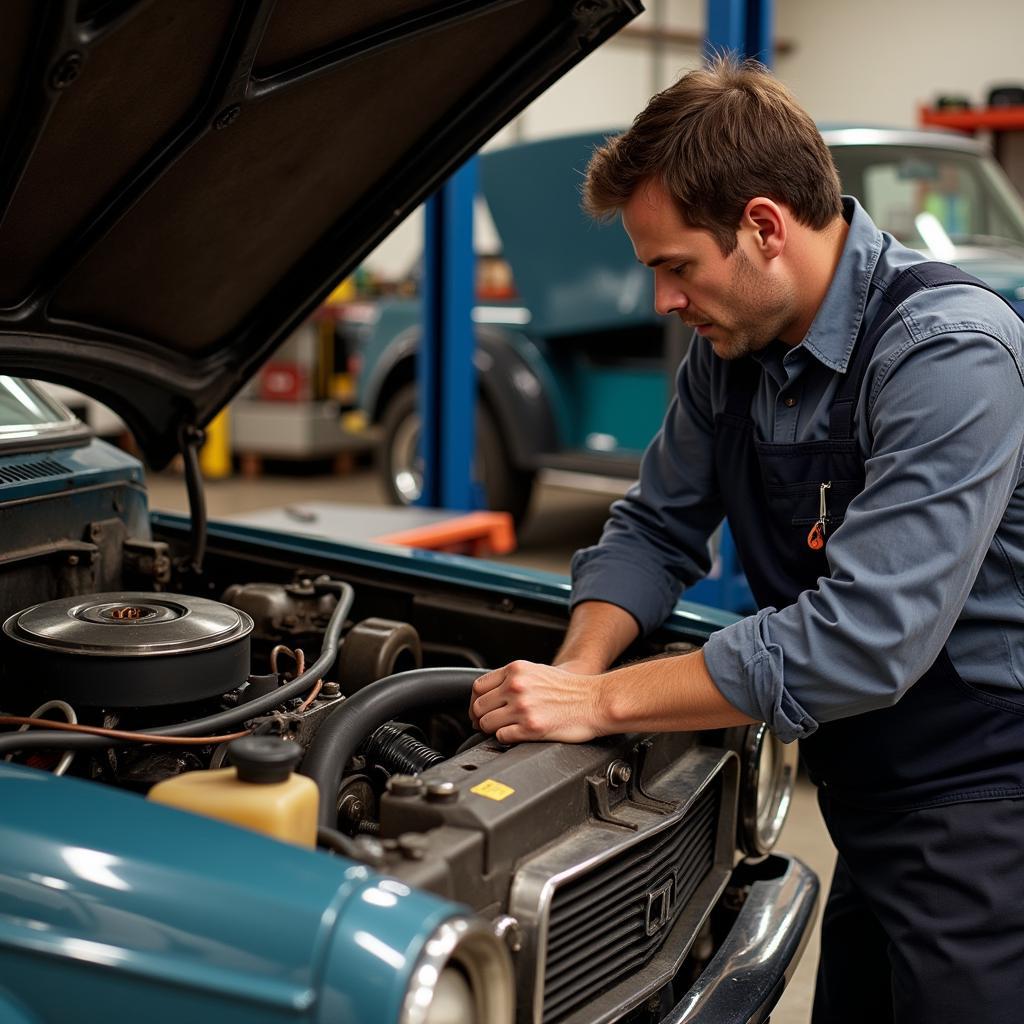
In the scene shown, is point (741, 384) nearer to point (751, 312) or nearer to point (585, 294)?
point (751, 312)

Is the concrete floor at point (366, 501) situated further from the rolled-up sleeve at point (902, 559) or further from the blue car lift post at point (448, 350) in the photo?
the rolled-up sleeve at point (902, 559)

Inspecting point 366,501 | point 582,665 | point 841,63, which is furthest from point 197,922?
point 841,63

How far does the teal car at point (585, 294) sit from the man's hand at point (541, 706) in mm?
4014

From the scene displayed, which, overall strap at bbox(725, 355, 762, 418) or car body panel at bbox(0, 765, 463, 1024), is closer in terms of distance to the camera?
car body panel at bbox(0, 765, 463, 1024)

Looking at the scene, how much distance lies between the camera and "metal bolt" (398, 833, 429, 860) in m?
1.32

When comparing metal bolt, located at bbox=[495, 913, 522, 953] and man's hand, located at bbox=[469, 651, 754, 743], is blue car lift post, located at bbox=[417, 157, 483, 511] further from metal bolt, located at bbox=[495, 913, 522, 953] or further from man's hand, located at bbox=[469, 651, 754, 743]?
metal bolt, located at bbox=[495, 913, 522, 953]

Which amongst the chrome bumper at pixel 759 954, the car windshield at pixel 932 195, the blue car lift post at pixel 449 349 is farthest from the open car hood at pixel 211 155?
the car windshield at pixel 932 195

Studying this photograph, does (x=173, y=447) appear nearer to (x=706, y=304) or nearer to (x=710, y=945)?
(x=706, y=304)

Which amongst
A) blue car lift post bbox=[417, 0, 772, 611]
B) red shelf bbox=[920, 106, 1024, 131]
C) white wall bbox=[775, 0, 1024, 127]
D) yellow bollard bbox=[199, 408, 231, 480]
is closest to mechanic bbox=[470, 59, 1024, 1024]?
blue car lift post bbox=[417, 0, 772, 611]

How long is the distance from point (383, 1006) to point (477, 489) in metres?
4.50

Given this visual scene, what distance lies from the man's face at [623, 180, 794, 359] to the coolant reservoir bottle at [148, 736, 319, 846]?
761 mm

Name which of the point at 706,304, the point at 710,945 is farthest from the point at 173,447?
the point at 710,945

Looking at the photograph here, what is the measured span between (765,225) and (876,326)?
0.65 ft

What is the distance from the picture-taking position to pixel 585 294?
6.14m
